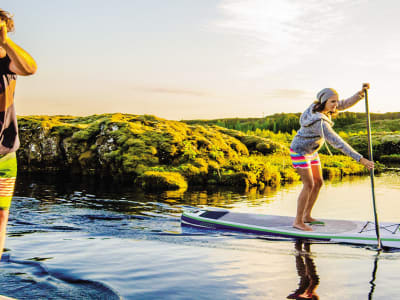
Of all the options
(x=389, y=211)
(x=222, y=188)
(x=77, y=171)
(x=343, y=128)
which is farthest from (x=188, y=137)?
(x=343, y=128)

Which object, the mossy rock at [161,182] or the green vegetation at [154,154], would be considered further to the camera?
the green vegetation at [154,154]

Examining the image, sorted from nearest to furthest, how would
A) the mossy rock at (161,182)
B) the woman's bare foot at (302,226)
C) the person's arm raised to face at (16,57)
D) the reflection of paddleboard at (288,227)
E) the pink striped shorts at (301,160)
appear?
the person's arm raised to face at (16,57)
the reflection of paddleboard at (288,227)
the pink striped shorts at (301,160)
the woman's bare foot at (302,226)
the mossy rock at (161,182)

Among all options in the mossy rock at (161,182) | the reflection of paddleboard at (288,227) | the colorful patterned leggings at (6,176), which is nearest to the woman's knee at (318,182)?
the reflection of paddleboard at (288,227)

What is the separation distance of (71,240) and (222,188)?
11.5 meters

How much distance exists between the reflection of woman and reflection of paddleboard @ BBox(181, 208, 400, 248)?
593mm

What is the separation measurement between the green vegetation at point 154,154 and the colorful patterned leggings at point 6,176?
15373 millimetres

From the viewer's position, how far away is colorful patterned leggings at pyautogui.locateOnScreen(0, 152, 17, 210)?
11.4 feet

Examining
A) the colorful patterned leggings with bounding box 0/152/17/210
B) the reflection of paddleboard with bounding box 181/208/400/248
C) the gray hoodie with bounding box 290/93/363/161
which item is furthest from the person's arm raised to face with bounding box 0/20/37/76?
the reflection of paddleboard with bounding box 181/208/400/248

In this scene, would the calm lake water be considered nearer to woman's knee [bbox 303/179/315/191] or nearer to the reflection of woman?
the reflection of woman

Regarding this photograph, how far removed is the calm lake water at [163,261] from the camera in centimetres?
520

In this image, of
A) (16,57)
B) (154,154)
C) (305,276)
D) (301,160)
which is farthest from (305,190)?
(154,154)

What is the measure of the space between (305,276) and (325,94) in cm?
367

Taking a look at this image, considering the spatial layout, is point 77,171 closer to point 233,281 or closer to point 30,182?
point 30,182

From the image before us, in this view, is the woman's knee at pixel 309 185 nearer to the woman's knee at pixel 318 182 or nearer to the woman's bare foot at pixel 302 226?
the woman's knee at pixel 318 182
